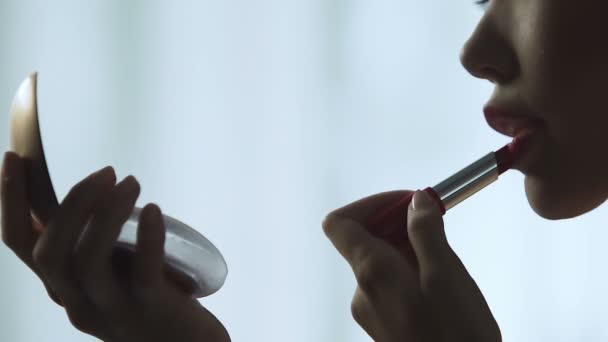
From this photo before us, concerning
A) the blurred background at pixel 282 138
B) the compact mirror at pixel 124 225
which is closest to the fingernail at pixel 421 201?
the compact mirror at pixel 124 225

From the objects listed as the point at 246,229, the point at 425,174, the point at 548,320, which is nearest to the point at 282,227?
the point at 246,229

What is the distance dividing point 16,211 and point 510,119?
10.6 inches

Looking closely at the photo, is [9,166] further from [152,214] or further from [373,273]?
[373,273]

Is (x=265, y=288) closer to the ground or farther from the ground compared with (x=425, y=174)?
closer to the ground

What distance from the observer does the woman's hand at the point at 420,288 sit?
368mm

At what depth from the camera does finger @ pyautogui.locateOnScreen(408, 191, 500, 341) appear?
1.20 ft

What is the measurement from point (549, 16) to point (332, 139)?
0.54m

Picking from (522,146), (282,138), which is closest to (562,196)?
(522,146)

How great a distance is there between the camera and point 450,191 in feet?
1.40

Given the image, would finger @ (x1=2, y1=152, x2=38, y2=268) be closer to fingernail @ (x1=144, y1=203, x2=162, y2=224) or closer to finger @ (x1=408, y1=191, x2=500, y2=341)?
fingernail @ (x1=144, y1=203, x2=162, y2=224)

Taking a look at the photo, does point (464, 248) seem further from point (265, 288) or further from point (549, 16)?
point (549, 16)

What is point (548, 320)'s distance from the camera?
91cm

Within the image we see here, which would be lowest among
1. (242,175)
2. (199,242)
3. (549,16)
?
(199,242)

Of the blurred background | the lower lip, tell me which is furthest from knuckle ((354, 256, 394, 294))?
the blurred background
